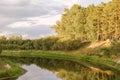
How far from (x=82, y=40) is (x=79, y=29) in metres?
4.31

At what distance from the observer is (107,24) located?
10931 centimetres

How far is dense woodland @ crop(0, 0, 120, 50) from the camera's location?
107m

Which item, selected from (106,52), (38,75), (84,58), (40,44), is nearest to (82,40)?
(40,44)

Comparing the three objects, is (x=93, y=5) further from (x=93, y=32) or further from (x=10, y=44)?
(x=10, y=44)

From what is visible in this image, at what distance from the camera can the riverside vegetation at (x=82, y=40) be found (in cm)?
9317

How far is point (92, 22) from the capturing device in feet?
380

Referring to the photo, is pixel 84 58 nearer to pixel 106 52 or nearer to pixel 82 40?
pixel 106 52

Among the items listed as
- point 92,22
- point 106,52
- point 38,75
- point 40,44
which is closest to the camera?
point 38,75

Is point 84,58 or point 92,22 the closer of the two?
point 84,58

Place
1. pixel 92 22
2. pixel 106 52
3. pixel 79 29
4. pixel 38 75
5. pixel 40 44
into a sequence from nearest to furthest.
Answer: pixel 38 75 < pixel 106 52 < pixel 92 22 < pixel 79 29 < pixel 40 44

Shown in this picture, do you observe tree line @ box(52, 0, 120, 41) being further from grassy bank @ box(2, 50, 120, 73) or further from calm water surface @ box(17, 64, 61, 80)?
calm water surface @ box(17, 64, 61, 80)

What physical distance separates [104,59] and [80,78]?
89.7 feet

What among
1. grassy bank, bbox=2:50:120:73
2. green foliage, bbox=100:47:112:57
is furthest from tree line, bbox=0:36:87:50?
green foliage, bbox=100:47:112:57

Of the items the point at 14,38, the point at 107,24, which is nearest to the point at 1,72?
the point at 107,24
